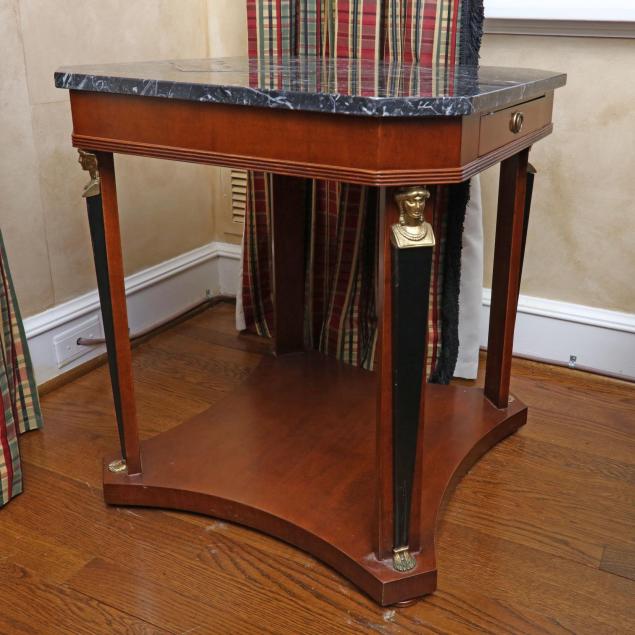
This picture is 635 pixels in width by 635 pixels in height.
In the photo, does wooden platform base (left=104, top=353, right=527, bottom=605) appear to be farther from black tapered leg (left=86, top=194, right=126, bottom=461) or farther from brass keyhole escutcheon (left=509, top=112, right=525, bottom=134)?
brass keyhole escutcheon (left=509, top=112, right=525, bottom=134)

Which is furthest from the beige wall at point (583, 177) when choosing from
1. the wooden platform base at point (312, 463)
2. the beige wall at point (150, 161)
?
the wooden platform base at point (312, 463)

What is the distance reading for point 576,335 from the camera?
6.29 ft

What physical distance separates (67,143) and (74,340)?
0.46 m

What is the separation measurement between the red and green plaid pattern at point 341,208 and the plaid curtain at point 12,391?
0.64m

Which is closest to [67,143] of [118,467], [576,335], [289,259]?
[289,259]

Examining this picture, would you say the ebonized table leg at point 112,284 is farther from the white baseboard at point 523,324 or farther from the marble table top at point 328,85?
the white baseboard at point 523,324

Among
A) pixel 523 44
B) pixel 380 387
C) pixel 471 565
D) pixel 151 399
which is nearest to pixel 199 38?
pixel 523 44

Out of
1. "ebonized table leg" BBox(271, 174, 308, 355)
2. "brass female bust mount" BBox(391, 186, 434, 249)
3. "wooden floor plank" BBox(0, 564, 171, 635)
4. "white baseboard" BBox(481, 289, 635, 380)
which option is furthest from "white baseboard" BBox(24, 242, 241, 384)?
"brass female bust mount" BBox(391, 186, 434, 249)

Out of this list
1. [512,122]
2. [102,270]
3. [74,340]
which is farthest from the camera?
[74,340]

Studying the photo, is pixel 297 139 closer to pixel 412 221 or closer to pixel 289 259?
pixel 412 221

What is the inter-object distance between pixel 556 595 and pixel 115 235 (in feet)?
2.93

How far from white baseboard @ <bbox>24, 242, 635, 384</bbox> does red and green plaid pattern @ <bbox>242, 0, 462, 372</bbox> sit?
0.24 meters

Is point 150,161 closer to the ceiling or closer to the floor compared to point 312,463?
closer to the ceiling

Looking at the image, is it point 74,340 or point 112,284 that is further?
point 74,340
